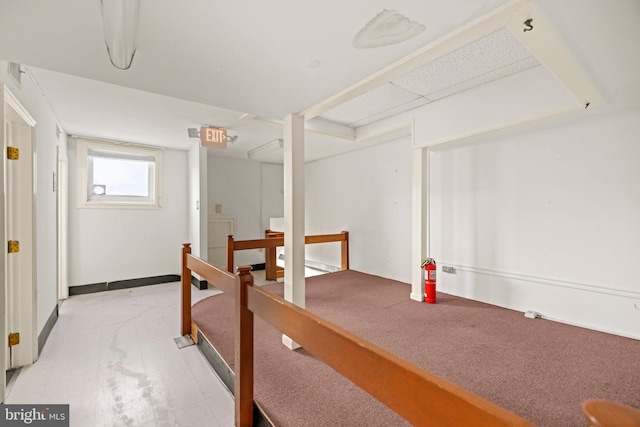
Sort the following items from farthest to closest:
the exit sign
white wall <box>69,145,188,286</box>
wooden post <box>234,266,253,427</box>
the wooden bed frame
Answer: white wall <box>69,145,188,286</box>
the exit sign
wooden post <box>234,266,253,427</box>
the wooden bed frame

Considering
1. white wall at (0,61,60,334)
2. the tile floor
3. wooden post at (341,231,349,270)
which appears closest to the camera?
the tile floor

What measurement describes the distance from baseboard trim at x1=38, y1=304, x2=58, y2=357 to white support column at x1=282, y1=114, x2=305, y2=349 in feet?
7.15

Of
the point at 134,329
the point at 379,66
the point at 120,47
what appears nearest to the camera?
the point at 120,47

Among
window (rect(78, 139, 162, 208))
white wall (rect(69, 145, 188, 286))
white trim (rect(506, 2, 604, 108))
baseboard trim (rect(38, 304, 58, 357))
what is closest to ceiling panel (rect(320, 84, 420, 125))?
white trim (rect(506, 2, 604, 108))

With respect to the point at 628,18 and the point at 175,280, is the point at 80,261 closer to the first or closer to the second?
the point at 175,280

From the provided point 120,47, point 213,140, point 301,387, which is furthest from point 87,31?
point 301,387

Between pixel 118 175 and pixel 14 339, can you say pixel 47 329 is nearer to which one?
pixel 14 339

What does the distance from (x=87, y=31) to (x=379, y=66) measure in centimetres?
148

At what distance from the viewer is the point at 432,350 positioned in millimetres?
2215

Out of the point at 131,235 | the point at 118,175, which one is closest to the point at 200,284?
the point at 131,235

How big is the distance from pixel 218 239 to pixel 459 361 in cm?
454

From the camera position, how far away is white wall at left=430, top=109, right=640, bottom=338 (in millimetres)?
2389

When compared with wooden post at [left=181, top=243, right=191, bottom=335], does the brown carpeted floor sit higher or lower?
lower

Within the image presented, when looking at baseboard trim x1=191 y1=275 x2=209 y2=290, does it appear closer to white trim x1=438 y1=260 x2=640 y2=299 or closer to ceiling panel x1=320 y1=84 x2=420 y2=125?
ceiling panel x1=320 y1=84 x2=420 y2=125
